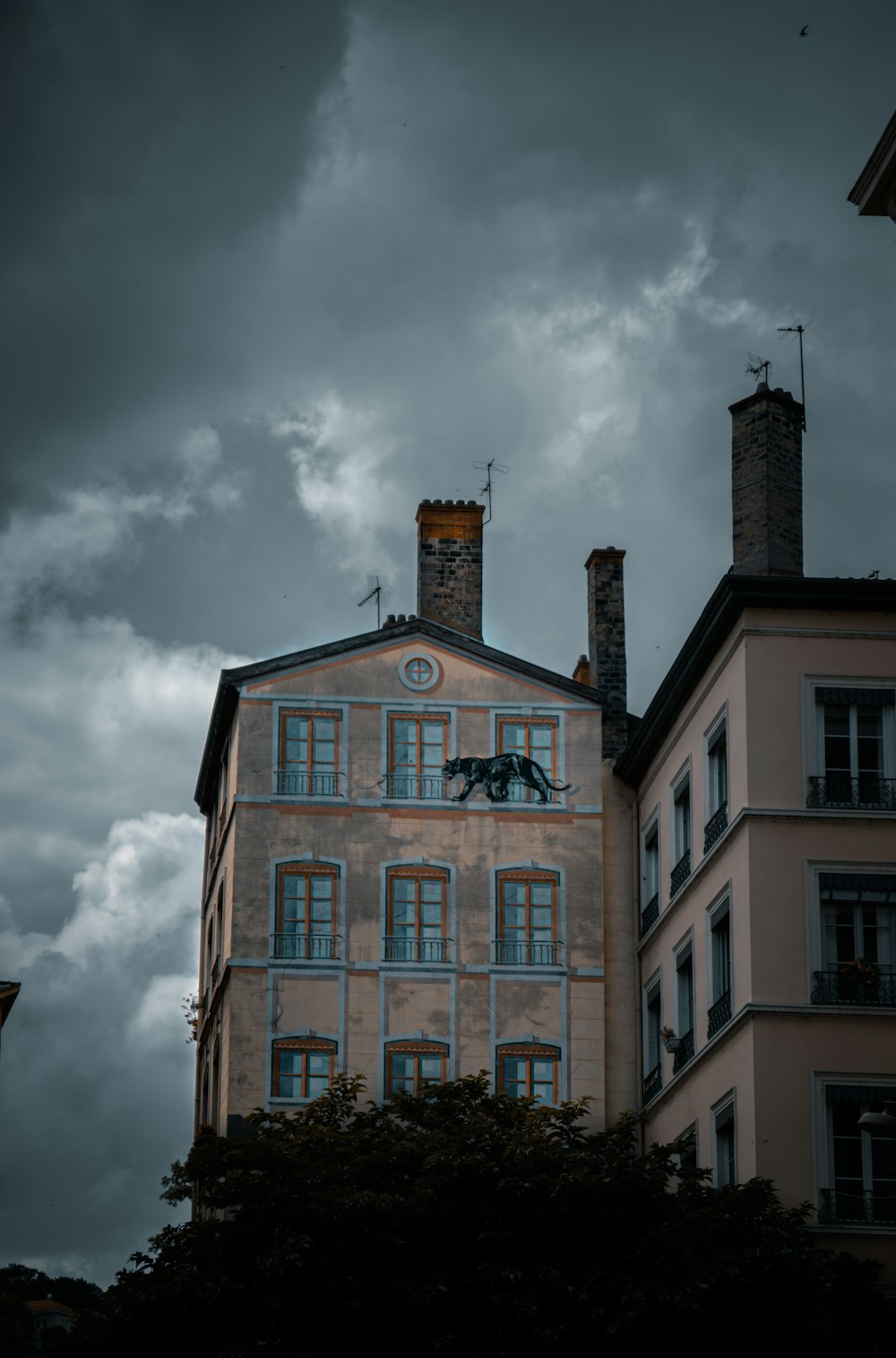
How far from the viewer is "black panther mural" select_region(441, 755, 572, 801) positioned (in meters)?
53.3

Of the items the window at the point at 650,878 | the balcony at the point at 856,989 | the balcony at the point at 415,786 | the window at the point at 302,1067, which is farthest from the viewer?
the balcony at the point at 415,786

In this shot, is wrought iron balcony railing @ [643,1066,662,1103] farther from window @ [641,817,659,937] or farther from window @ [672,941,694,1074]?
window @ [641,817,659,937]

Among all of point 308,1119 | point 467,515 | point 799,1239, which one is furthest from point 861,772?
point 467,515

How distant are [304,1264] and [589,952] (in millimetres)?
17734

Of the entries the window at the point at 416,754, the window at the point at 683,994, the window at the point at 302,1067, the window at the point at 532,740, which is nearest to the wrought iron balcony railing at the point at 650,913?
the window at the point at 683,994

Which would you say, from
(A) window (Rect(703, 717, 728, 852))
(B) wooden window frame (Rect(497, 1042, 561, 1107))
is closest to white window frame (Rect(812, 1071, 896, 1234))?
(A) window (Rect(703, 717, 728, 852))

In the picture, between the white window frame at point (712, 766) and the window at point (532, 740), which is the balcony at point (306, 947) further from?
the white window frame at point (712, 766)

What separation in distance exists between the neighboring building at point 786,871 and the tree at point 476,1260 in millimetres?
1948

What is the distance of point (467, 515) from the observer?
57.0 m

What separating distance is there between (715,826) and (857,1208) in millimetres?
8169

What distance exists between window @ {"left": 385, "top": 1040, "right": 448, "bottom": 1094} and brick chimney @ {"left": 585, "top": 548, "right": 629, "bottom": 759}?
871 centimetres

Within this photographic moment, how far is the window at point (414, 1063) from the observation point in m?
51.2

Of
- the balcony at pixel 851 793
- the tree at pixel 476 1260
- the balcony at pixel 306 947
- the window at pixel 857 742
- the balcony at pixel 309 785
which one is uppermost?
the balcony at pixel 309 785

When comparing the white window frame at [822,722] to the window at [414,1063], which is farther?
the window at [414,1063]
